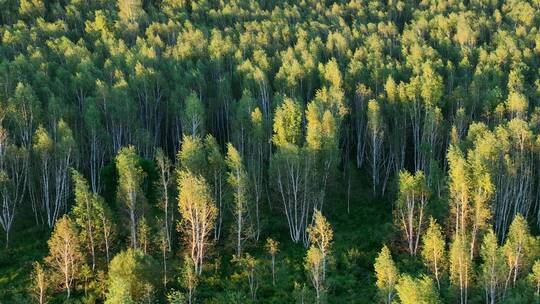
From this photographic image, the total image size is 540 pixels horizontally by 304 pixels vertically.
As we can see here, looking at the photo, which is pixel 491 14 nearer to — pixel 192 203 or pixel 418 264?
pixel 418 264

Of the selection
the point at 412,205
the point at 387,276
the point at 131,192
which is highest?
the point at 131,192

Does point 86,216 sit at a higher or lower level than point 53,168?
lower

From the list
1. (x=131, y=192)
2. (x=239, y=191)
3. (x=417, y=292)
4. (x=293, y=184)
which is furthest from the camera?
(x=293, y=184)

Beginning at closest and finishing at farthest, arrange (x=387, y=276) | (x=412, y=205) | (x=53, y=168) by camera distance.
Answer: (x=387, y=276) → (x=412, y=205) → (x=53, y=168)

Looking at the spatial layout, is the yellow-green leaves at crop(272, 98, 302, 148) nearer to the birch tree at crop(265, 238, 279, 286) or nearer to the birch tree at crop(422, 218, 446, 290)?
the birch tree at crop(265, 238, 279, 286)

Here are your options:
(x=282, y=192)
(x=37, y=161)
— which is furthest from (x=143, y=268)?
(x=37, y=161)

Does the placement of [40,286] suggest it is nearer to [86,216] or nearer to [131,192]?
[86,216]

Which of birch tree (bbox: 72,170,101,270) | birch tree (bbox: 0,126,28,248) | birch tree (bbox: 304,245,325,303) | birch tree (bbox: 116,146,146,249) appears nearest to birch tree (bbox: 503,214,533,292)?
birch tree (bbox: 304,245,325,303)

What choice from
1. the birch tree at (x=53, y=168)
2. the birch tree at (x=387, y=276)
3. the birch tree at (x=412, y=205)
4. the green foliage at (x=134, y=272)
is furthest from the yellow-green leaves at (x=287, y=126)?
the green foliage at (x=134, y=272)

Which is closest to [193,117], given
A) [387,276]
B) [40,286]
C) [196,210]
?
[196,210]
